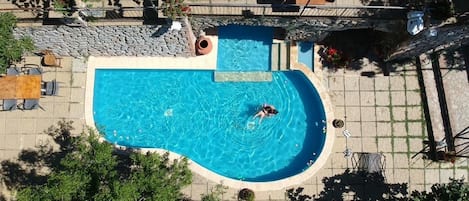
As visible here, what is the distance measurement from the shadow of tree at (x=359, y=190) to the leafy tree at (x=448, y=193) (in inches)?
78.5

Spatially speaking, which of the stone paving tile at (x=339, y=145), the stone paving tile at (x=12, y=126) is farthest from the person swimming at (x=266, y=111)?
the stone paving tile at (x=12, y=126)

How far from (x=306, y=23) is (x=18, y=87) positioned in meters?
11.2

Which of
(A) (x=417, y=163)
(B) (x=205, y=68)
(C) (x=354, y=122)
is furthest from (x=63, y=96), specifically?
(A) (x=417, y=163)

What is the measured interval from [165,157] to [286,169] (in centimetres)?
531

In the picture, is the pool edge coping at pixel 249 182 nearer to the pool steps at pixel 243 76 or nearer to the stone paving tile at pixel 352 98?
the pool steps at pixel 243 76

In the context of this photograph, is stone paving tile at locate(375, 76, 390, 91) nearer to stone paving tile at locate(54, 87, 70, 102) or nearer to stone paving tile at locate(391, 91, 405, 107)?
stone paving tile at locate(391, 91, 405, 107)

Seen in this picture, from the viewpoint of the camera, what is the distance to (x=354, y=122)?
21125mm

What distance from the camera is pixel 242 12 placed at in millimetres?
18516

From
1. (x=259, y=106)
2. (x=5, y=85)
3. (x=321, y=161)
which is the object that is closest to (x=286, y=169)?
(x=321, y=161)

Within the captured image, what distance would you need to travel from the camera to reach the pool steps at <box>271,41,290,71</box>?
21391 mm

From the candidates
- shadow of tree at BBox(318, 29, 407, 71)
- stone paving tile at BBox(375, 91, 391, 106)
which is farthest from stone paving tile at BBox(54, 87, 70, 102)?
stone paving tile at BBox(375, 91, 391, 106)

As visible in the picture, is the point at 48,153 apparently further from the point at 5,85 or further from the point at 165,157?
the point at 165,157

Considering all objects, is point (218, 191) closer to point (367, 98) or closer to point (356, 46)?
point (367, 98)

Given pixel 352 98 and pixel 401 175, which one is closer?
pixel 401 175
